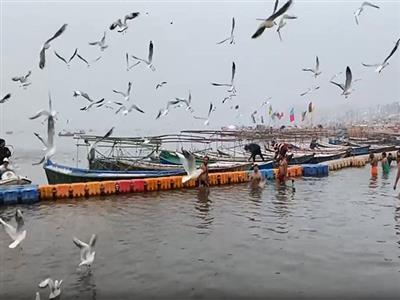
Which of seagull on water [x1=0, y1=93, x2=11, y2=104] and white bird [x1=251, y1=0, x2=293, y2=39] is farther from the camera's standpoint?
seagull on water [x1=0, y1=93, x2=11, y2=104]

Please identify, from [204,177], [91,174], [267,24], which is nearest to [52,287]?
[267,24]

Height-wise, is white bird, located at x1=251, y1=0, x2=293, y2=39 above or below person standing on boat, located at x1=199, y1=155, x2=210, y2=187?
above

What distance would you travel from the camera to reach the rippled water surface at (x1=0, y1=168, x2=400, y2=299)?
24.6 feet

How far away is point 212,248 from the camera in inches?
384

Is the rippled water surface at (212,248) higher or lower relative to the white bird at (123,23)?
lower

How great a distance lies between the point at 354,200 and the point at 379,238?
599 centimetres

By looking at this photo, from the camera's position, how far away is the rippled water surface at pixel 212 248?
24.6ft

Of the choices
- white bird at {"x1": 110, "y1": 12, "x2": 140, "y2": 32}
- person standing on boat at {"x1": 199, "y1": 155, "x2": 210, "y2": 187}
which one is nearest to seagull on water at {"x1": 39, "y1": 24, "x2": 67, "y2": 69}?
white bird at {"x1": 110, "y1": 12, "x2": 140, "y2": 32}

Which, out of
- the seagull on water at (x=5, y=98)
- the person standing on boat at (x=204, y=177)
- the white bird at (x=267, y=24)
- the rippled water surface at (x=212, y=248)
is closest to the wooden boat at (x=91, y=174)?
the person standing on boat at (x=204, y=177)

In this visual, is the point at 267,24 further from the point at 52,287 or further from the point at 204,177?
the point at 204,177

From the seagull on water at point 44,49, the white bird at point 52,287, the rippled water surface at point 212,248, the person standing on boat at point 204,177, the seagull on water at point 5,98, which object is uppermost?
the seagull on water at point 44,49

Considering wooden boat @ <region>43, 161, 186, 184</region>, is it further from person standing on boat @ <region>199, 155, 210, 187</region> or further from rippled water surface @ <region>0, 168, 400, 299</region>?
rippled water surface @ <region>0, 168, 400, 299</region>

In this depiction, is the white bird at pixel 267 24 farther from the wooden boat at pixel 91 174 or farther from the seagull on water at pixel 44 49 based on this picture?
the wooden boat at pixel 91 174

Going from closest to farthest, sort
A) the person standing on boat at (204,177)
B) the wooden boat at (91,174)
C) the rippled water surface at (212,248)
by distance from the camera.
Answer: the rippled water surface at (212,248) → the person standing on boat at (204,177) → the wooden boat at (91,174)
